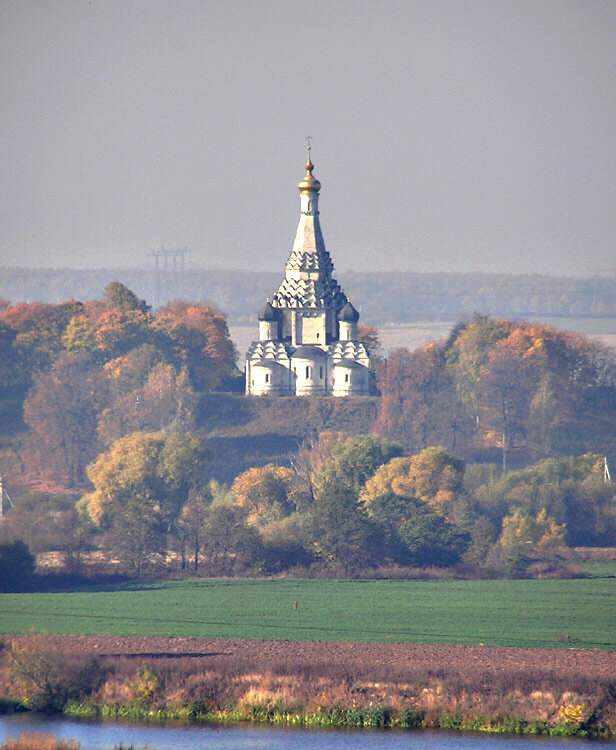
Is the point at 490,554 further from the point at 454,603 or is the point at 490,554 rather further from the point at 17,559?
the point at 17,559

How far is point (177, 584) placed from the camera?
5541 centimetres

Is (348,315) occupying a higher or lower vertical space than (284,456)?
higher

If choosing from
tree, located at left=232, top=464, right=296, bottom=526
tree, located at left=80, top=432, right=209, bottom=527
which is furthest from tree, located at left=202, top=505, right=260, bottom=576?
tree, located at left=80, top=432, right=209, bottom=527

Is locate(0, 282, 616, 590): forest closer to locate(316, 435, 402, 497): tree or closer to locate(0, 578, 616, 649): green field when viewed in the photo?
locate(316, 435, 402, 497): tree

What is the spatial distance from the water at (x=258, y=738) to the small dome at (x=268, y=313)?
51358 millimetres

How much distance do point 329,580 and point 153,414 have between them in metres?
31.7

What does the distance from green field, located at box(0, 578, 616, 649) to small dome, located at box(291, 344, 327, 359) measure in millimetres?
32952

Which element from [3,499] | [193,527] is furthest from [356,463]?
[3,499]

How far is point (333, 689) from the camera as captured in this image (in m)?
40.3

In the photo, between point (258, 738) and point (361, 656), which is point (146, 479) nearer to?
point (361, 656)

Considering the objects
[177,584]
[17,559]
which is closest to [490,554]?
[177,584]

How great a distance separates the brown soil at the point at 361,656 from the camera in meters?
41.7

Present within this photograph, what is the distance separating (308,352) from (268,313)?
2.79m

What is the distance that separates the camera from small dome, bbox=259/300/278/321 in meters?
90.1
